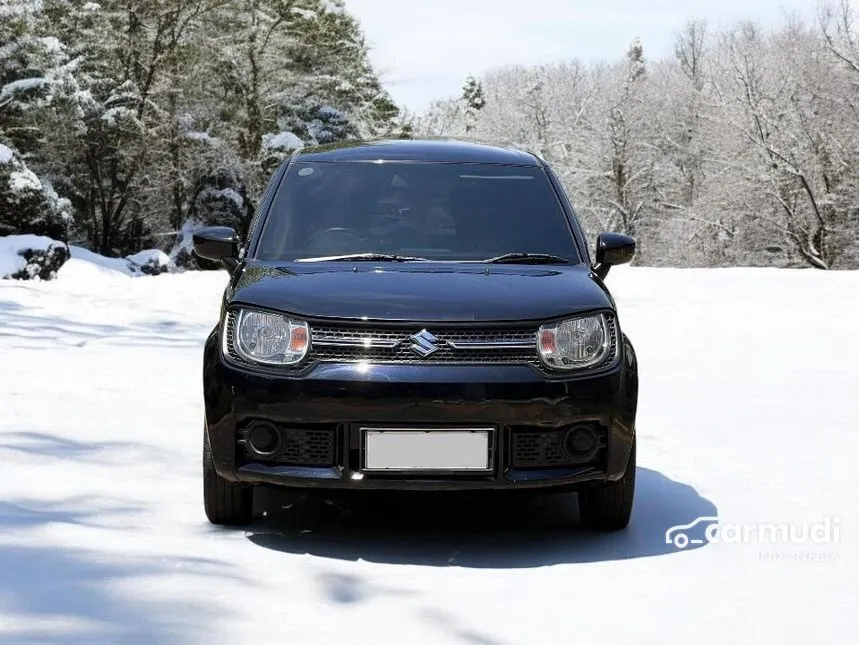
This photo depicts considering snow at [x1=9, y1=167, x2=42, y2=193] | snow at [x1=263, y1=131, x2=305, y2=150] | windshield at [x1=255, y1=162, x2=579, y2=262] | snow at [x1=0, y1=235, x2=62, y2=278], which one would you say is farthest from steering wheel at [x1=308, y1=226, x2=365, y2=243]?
snow at [x1=263, y1=131, x2=305, y2=150]

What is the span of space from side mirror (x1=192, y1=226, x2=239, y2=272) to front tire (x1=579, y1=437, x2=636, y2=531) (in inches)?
78.1

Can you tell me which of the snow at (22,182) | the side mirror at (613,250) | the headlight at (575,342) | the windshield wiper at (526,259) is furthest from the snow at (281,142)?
the headlight at (575,342)

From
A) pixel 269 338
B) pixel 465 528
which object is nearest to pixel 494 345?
pixel 269 338

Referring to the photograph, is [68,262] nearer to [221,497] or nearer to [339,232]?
[339,232]

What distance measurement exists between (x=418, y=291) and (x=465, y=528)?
1.18m

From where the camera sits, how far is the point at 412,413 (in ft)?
13.8

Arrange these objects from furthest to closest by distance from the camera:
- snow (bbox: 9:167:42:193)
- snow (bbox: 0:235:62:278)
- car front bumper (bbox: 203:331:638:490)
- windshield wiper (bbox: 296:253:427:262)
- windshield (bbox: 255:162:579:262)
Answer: snow (bbox: 9:167:42:193) < snow (bbox: 0:235:62:278) < windshield (bbox: 255:162:579:262) < windshield wiper (bbox: 296:253:427:262) < car front bumper (bbox: 203:331:638:490)

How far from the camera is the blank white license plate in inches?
168

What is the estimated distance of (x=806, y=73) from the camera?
49531 mm

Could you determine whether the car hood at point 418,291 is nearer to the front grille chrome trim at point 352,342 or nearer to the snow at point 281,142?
the front grille chrome trim at point 352,342

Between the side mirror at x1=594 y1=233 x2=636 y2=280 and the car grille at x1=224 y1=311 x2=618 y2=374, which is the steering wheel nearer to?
the car grille at x1=224 y1=311 x2=618 y2=374

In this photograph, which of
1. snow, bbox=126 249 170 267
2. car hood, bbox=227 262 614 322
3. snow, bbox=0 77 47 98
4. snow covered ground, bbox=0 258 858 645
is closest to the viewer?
snow covered ground, bbox=0 258 858 645

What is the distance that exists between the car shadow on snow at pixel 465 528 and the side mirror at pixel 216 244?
3.84 ft

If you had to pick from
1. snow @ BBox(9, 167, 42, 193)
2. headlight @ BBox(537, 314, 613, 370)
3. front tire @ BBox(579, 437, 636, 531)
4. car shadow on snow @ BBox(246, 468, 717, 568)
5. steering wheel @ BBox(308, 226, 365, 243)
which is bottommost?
snow @ BBox(9, 167, 42, 193)
